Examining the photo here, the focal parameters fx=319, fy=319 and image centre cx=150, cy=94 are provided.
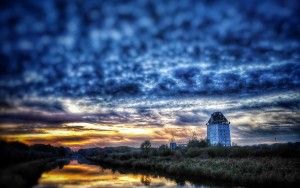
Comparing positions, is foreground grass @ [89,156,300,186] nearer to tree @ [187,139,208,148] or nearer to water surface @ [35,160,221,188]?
water surface @ [35,160,221,188]

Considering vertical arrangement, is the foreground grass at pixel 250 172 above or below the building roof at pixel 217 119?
below

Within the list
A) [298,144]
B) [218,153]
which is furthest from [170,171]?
[298,144]

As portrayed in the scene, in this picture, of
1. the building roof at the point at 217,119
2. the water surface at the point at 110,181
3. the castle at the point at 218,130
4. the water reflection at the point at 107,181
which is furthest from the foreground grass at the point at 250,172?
the building roof at the point at 217,119

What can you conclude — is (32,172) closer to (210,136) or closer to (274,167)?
(274,167)

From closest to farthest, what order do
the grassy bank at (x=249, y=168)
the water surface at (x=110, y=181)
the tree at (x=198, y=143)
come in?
the grassy bank at (x=249, y=168)
the water surface at (x=110, y=181)
the tree at (x=198, y=143)

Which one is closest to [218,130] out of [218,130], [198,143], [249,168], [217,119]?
[218,130]

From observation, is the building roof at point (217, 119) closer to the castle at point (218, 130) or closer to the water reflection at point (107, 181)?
the castle at point (218, 130)

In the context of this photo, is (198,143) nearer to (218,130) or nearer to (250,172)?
(218,130)

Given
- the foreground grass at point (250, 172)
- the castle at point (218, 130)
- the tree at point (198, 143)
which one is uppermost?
the castle at point (218, 130)

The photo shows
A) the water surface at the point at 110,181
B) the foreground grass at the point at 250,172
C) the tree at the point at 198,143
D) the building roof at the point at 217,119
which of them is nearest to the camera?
the foreground grass at the point at 250,172

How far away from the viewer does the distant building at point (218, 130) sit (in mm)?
108312

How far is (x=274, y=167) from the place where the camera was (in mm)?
29578

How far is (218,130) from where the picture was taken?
109 m

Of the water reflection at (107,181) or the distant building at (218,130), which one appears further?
the distant building at (218,130)
